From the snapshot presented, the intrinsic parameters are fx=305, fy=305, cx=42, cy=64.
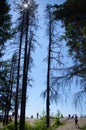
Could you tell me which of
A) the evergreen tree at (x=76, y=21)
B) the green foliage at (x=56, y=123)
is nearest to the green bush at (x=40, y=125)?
the green foliage at (x=56, y=123)

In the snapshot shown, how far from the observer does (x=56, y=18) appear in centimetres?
1286

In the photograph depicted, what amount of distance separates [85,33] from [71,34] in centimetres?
289

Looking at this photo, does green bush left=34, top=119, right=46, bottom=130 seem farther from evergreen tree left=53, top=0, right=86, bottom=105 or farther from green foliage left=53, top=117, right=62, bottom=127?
evergreen tree left=53, top=0, right=86, bottom=105

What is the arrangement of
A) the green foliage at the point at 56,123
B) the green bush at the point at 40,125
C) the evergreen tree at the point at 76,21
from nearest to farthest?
the evergreen tree at the point at 76,21
the green bush at the point at 40,125
the green foliage at the point at 56,123

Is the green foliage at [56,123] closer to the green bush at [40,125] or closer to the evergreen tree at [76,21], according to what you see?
the green bush at [40,125]

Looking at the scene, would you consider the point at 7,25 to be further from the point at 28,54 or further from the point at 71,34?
the point at 71,34

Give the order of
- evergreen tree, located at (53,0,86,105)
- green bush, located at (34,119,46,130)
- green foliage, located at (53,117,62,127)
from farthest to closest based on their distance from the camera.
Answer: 1. green foliage, located at (53,117,62,127)
2. green bush, located at (34,119,46,130)
3. evergreen tree, located at (53,0,86,105)

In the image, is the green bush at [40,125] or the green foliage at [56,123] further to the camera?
the green foliage at [56,123]

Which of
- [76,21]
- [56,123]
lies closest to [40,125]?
[56,123]

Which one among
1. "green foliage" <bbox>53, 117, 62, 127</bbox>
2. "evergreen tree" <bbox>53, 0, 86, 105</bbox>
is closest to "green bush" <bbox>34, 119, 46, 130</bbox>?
"green foliage" <bbox>53, 117, 62, 127</bbox>

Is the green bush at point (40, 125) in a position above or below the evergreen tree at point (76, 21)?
below

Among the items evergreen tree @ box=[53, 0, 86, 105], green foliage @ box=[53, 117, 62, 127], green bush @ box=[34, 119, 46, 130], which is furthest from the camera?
green foliage @ box=[53, 117, 62, 127]

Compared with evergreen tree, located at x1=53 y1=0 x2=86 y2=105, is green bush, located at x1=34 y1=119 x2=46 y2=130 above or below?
below

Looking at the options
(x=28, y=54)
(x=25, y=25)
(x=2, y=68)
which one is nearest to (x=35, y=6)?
(x=25, y=25)
